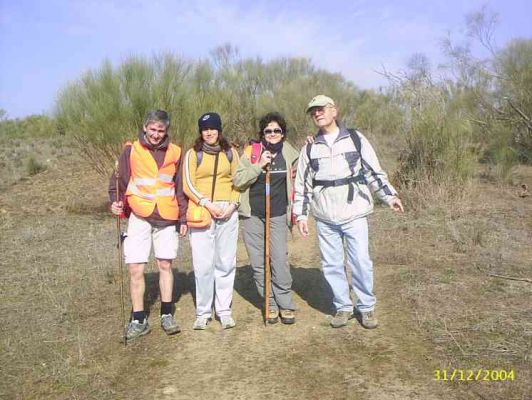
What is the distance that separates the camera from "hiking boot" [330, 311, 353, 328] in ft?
14.3

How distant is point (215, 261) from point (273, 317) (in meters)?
0.75

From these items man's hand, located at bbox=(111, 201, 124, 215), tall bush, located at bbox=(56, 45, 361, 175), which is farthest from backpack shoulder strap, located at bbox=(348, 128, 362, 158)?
tall bush, located at bbox=(56, 45, 361, 175)

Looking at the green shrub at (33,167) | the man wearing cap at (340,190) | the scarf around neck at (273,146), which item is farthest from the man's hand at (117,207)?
the green shrub at (33,167)

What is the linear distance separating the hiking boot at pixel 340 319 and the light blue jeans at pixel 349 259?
4 cm

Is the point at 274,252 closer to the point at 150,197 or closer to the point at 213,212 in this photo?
the point at 213,212

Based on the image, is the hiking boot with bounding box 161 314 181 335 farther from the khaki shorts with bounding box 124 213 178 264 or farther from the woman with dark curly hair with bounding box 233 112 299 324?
the woman with dark curly hair with bounding box 233 112 299 324

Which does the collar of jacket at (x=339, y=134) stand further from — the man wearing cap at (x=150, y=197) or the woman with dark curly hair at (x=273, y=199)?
the man wearing cap at (x=150, y=197)

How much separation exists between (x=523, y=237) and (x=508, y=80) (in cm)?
1002

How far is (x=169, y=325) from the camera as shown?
4359 millimetres

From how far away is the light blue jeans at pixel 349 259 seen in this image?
4141 millimetres

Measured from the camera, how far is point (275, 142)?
4.32 m

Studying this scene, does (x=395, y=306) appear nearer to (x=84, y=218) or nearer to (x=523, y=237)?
(x=523, y=237)

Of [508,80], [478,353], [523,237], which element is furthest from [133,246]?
[508,80]
